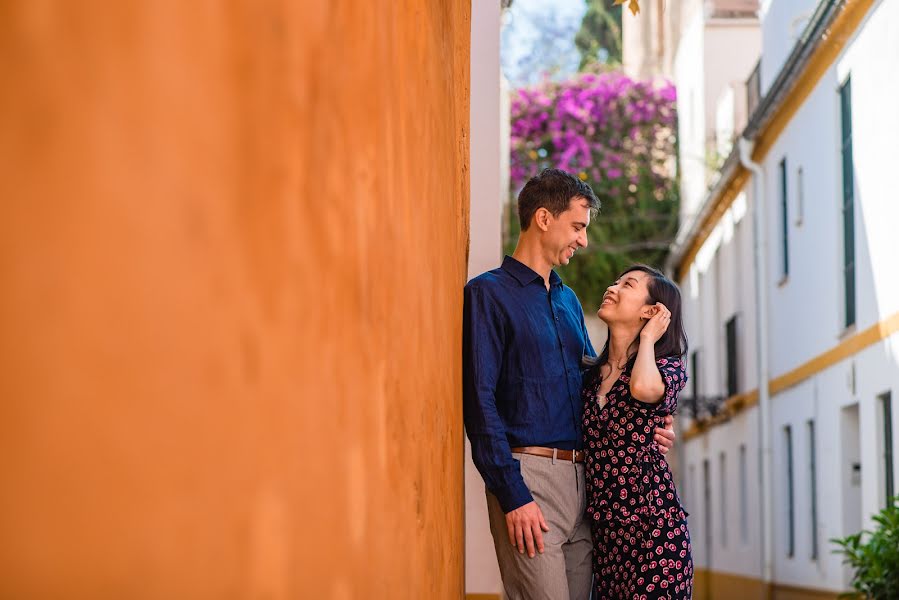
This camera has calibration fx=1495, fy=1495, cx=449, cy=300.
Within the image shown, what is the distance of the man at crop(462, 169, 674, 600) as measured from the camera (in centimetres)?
454

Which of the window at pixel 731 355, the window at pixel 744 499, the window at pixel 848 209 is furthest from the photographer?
the window at pixel 731 355

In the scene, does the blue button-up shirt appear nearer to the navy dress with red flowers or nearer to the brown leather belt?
the brown leather belt

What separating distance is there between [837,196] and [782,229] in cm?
363

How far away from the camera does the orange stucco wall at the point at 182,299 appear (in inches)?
35.9

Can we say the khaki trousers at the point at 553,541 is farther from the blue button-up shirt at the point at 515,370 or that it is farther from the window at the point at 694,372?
the window at the point at 694,372

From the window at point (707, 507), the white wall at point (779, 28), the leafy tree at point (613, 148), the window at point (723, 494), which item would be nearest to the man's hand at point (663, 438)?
the white wall at point (779, 28)

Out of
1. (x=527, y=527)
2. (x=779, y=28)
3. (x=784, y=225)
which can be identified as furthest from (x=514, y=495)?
(x=779, y=28)

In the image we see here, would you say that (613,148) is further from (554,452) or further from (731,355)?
(554,452)

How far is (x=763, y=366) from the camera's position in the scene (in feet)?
63.5

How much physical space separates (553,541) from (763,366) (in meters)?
15.2

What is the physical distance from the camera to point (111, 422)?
37.8 inches

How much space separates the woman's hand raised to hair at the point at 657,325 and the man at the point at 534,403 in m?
0.28

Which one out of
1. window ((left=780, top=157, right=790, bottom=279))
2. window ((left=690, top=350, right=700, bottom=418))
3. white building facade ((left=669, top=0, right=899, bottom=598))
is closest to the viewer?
white building facade ((left=669, top=0, right=899, bottom=598))

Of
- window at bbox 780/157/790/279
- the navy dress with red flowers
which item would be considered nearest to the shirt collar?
the navy dress with red flowers
